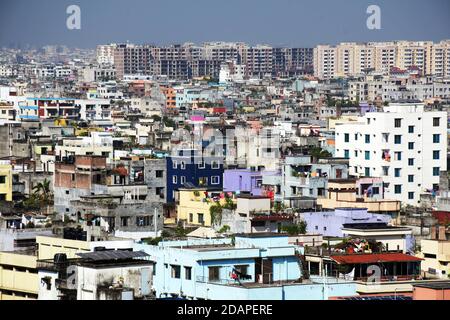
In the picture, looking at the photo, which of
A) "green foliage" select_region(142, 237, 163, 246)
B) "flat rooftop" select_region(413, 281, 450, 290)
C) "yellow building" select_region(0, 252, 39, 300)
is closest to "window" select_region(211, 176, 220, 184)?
"green foliage" select_region(142, 237, 163, 246)

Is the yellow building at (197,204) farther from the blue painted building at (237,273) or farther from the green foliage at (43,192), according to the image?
the blue painted building at (237,273)

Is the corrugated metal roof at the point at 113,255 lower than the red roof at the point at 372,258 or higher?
higher

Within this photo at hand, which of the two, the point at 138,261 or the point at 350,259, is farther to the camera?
the point at 350,259

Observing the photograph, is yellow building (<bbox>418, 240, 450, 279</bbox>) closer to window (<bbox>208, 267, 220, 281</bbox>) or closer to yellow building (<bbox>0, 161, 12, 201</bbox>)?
window (<bbox>208, 267, 220, 281</bbox>)

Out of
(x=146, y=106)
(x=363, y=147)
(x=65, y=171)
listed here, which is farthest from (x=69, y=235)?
(x=146, y=106)

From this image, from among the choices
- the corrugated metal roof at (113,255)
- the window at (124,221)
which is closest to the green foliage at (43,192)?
the window at (124,221)

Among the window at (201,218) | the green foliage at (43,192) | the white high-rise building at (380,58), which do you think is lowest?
the window at (201,218)

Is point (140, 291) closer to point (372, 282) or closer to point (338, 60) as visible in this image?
point (372, 282)
